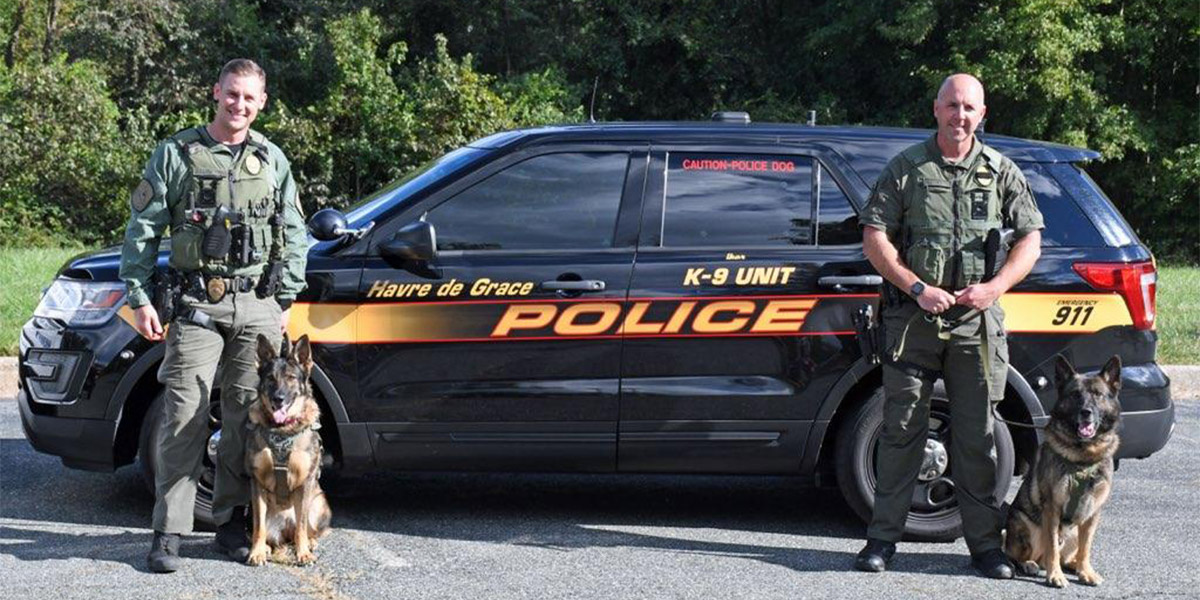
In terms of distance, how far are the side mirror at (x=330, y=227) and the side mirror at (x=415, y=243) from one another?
0.18m

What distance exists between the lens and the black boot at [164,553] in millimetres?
5305

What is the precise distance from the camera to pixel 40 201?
72.4 ft

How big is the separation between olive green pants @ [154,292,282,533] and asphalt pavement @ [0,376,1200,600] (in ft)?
0.84

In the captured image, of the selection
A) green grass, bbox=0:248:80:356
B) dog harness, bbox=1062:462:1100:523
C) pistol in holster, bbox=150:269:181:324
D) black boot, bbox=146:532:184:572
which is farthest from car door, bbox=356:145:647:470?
green grass, bbox=0:248:80:356

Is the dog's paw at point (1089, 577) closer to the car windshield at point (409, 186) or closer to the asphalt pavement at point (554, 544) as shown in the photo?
the asphalt pavement at point (554, 544)

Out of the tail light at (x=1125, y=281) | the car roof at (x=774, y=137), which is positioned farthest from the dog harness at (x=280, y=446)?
the tail light at (x=1125, y=281)

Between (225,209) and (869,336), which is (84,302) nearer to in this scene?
(225,209)

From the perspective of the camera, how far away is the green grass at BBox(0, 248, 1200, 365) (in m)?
10.0

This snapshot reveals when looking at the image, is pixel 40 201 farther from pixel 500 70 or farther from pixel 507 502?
pixel 507 502

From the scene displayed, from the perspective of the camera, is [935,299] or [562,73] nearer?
[935,299]

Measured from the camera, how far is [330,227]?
18.5 ft

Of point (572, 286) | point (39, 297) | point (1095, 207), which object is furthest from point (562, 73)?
point (572, 286)

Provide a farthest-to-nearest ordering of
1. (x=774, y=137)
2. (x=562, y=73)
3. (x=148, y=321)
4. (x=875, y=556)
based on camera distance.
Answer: (x=562, y=73)
(x=774, y=137)
(x=875, y=556)
(x=148, y=321)

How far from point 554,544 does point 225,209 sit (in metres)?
1.80
